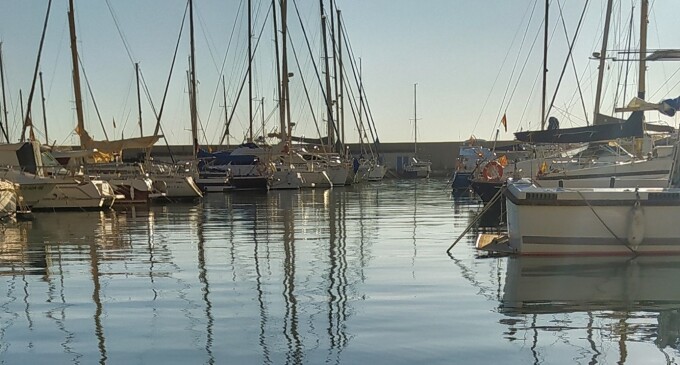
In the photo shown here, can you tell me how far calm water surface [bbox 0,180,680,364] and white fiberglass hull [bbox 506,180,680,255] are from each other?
0.35 metres

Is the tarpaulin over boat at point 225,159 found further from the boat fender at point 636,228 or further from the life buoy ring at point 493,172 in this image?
the boat fender at point 636,228

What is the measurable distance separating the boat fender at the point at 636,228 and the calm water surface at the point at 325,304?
34 cm

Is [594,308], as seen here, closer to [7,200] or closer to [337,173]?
[7,200]

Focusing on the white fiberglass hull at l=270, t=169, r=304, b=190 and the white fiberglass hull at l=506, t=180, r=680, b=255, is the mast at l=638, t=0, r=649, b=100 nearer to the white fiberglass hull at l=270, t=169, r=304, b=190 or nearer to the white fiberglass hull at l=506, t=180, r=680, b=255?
the white fiberglass hull at l=506, t=180, r=680, b=255

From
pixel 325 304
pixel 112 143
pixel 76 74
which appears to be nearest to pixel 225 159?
pixel 112 143

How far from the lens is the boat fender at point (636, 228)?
1318 cm

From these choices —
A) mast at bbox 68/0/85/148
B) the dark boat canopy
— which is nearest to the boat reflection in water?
the dark boat canopy

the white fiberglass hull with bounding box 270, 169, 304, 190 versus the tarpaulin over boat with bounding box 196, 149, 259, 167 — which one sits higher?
the tarpaulin over boat with bounding box 196, 149, 259, 167

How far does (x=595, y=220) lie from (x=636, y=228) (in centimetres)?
74

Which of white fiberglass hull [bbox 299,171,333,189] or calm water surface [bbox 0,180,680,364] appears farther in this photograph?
white fiberglass hull [bbox 299,171,333,189]

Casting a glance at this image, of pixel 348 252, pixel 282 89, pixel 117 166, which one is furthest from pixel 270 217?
pixel 282 89

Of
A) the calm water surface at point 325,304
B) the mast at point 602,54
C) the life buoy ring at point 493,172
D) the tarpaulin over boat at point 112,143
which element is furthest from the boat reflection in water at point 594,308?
the tarpaulin over boat at point 112,143

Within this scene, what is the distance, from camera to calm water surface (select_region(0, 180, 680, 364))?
7633 mm

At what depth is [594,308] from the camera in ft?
31.3
